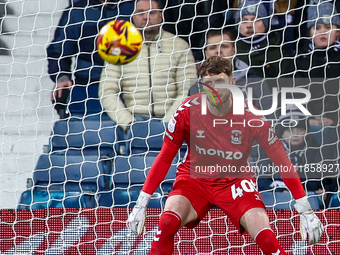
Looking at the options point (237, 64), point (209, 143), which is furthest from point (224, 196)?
point (237, 64)

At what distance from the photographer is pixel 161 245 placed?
2502mm

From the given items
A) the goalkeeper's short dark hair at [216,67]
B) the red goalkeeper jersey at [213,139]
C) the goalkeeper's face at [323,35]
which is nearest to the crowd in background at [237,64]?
the goalkeeper's face at [323,35]

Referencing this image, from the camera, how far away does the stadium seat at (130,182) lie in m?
3.87

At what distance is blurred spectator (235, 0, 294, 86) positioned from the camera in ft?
12.9

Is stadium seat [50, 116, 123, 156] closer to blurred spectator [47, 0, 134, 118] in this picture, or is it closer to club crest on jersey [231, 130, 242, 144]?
blurred spectator [47, 0, 134, 118]

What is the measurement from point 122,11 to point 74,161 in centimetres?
135

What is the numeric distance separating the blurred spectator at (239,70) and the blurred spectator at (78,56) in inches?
30.6

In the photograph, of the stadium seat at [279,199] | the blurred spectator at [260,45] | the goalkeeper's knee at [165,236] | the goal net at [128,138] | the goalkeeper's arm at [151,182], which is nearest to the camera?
the goalkeeper's knee at [165,236]

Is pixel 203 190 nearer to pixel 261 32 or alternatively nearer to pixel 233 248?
pixel 233 248

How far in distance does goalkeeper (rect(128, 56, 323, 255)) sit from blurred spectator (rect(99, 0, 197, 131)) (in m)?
1.09

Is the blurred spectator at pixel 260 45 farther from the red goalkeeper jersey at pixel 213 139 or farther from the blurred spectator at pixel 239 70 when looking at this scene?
the red goalkeeper jersey at pixel 213 139

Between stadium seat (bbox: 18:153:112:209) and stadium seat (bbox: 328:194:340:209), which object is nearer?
stadium seat (bbox: 328:194:340:209)

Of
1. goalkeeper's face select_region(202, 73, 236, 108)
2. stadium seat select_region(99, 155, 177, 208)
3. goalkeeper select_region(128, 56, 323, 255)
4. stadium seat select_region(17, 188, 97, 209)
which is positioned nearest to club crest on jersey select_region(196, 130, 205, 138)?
goalkeeper select_region(128, 56, 323, 255)

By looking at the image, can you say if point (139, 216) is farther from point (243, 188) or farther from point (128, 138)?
point (128, 138)
